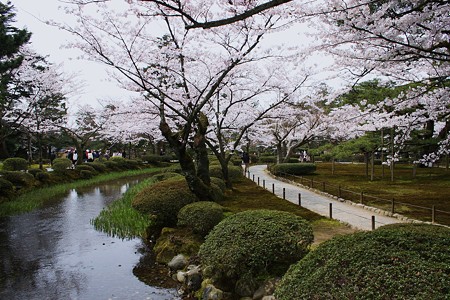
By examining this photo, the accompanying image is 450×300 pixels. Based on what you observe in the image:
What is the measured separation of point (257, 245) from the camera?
4.92 metres

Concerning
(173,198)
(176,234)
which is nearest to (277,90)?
(173,198)

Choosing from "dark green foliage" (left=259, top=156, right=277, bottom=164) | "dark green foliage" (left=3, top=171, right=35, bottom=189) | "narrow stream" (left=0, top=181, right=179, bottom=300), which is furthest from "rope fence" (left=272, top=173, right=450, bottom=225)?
"dark green foliage" (left=259, top=156, right=277, bottom=164)

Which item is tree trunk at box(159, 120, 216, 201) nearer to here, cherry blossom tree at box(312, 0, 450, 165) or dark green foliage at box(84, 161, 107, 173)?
cherry blossom tree at box(312, 0, 450, 165)

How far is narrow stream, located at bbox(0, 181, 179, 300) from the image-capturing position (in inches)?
234

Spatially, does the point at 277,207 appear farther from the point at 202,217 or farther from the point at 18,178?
the point at 18,178

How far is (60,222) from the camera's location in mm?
10969

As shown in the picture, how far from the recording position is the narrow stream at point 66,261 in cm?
594

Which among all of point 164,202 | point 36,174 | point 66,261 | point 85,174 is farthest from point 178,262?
point 85,174

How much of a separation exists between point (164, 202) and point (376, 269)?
21.3 ft

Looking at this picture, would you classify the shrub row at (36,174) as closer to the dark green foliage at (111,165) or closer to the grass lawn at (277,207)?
the dark green foliage at (111,165)

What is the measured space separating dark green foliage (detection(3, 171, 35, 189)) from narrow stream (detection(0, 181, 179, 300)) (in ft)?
16.6

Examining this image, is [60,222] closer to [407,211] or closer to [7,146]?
[407,211]

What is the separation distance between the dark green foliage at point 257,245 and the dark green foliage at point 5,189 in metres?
11.9

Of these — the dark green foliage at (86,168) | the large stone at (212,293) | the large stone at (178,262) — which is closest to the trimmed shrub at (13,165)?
the dark green foliage at (86,168)
